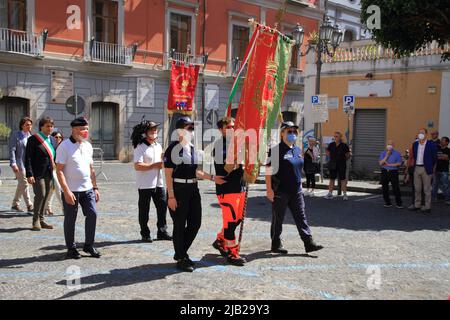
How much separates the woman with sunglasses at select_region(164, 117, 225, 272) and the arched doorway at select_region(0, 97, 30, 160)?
17.4m

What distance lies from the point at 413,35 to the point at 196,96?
54.0 feet

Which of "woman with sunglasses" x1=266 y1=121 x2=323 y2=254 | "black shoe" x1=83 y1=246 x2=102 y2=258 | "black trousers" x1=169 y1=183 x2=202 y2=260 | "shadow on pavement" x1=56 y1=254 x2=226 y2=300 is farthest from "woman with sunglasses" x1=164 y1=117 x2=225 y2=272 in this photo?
"woman with sunglasses" x1=266 y1=121 x2=323 y2=254

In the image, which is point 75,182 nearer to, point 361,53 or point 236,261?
point 236,261

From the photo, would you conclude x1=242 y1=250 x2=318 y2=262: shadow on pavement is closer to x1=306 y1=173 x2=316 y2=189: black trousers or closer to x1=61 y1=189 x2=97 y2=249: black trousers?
x1=61 y1=189 x2=97 y2=249: black trousers

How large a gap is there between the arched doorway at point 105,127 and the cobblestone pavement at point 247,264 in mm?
14511

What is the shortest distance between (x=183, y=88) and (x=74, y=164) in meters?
20.0

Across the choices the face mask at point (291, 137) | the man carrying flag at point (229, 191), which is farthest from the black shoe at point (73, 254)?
the face mask at point (291, 137)

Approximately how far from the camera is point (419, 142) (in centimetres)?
1116

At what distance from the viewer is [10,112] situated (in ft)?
70.4

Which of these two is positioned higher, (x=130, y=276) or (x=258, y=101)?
(x=258, y=101)

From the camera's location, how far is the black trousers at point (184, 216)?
230 inches

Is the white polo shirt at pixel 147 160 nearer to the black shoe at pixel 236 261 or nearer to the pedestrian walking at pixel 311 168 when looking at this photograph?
the black shoe at pixel 236 261

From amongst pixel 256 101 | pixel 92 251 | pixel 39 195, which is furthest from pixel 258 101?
pixel 39 195
